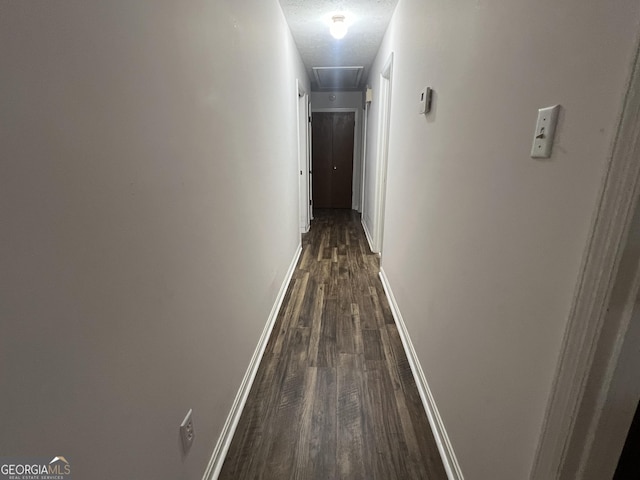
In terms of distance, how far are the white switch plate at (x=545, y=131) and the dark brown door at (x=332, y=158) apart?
581 cm

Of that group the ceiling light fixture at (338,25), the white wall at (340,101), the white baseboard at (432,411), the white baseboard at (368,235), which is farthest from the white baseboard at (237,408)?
the white wall at (340,101)

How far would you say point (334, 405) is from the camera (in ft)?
5.11

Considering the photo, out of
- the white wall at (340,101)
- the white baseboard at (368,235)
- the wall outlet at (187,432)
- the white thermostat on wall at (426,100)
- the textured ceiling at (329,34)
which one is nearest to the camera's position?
the wall outlet at (187,432)

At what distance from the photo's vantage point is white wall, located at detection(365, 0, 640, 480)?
23.3 inches

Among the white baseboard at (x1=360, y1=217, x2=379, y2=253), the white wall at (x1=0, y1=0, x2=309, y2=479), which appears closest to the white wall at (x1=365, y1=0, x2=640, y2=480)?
the white wall at (x1=0, y1=0, x2=309, y2=479)

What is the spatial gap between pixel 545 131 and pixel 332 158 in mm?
5862

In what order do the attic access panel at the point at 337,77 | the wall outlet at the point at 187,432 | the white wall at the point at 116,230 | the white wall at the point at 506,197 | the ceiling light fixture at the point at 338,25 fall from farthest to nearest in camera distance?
1. the attic access panel at the point at 337,77
2. the ceiling light fixture at the point at 338,25
3. the wall outlet at the point at 187,432
4. the white wall at the point at 506,197
5. the white wall at the point at 116,230

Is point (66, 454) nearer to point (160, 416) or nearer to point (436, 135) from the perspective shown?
point (160, 416)

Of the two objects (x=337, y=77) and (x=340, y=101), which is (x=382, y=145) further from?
(x=340, y=101)

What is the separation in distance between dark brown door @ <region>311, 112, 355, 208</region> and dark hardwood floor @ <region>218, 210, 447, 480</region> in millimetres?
4179

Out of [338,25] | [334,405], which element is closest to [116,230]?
[334,405]

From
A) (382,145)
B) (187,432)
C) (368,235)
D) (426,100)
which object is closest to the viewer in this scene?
(187,432)

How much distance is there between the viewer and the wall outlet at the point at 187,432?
3.19ft

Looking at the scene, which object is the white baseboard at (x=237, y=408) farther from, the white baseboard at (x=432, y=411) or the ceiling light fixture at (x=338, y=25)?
the ceiling light fixture at (x=338, y=25)
